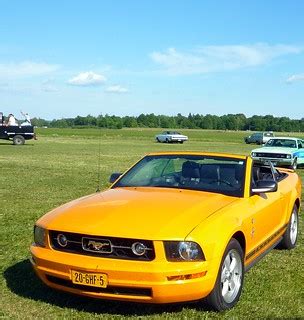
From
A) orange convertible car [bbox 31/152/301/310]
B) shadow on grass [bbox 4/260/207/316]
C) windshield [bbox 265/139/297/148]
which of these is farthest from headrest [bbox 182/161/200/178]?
windshield [bbox 265/139/297/148]

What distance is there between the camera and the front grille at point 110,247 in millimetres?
4055

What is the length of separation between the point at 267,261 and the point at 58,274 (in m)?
Answer: 2.97

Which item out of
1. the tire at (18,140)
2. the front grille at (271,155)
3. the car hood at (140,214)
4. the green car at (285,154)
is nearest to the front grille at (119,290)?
the car hood at (140,214)

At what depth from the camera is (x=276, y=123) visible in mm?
152500

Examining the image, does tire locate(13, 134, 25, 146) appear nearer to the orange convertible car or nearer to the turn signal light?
the orange convertible car

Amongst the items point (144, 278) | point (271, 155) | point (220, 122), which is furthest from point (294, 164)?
point (220, 122)

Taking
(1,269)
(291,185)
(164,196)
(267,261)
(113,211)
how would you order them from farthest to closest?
(291,185), (267,261), (1,269), (164,196), (113,211)

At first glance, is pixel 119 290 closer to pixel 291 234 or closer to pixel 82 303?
pixel 82 303

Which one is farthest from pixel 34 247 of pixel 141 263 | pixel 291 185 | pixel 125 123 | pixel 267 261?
pixel 125 123

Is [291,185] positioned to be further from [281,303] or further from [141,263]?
[141,263]

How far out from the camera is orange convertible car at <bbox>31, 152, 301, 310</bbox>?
4016 mm

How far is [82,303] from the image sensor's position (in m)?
4.58

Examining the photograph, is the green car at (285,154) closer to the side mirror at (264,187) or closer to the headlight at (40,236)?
the side mirror at (264,187)

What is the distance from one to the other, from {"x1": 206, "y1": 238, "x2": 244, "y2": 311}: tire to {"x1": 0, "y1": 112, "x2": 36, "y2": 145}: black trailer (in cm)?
3264
